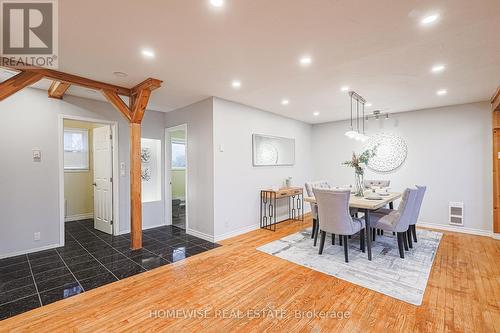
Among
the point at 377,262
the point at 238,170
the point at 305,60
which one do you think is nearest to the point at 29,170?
the point at 238,170

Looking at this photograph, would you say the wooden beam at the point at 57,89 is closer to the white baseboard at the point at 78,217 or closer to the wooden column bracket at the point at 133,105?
the wooden column bracket at the point at 133,105

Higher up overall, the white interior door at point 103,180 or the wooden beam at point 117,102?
the wooden beam at point 117,102

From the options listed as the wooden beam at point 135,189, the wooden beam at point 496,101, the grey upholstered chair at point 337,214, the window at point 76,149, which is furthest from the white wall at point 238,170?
the window at point 76,149

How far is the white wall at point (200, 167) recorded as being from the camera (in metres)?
4.10

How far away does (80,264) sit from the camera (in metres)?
3.12

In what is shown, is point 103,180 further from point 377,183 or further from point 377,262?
point 377,183

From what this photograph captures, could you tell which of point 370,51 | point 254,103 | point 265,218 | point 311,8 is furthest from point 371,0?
point 265,218

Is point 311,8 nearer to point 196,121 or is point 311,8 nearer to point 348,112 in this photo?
point 196,121

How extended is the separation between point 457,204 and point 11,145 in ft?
25.7

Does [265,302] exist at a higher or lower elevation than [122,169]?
lower

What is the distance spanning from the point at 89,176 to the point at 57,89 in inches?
116

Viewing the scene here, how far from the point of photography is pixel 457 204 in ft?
15.0

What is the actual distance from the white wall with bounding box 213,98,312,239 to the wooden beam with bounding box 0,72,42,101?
7.91 ft

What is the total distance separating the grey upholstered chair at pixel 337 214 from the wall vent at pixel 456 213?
9.13 ft
